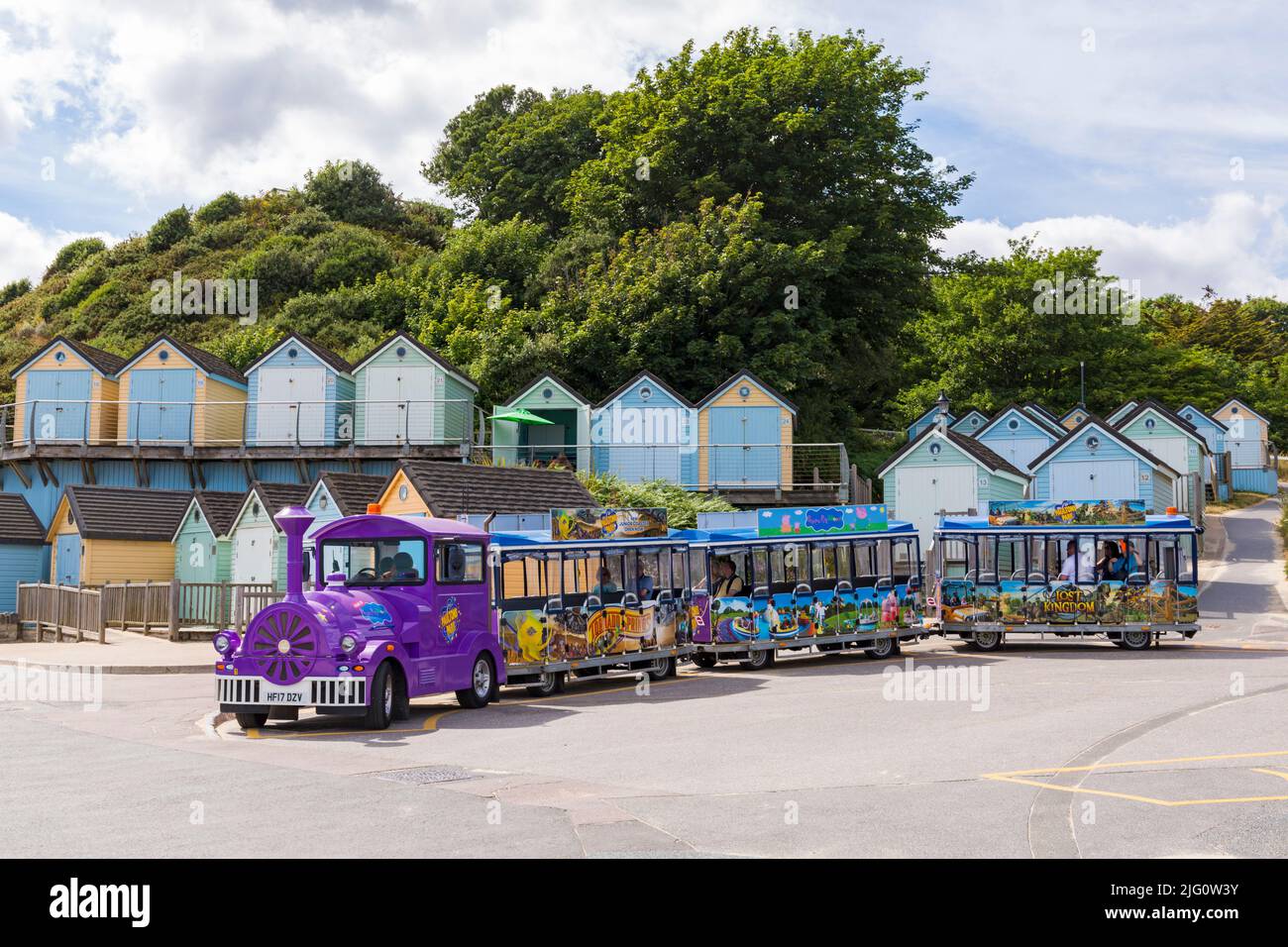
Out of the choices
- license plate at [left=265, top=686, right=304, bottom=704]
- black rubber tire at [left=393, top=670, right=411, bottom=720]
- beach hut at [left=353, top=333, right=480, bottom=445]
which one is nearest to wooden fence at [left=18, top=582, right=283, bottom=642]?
beach hut at [left=353, top=333, right=480, bottom=445]

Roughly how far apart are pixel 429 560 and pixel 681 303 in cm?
3497

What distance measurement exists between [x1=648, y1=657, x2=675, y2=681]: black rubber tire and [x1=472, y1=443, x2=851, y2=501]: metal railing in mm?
20060

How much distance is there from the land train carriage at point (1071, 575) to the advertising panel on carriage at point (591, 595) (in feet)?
26.0

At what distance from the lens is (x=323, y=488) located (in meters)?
34.3

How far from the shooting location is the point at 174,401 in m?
45.2

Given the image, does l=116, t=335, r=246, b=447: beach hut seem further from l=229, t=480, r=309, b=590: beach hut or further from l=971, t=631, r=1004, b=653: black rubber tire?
l=971, t=631, r=1004, b=653: black rubber tire

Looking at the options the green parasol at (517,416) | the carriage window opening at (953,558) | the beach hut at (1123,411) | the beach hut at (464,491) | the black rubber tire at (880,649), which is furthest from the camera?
the beach hut at (1123,411)

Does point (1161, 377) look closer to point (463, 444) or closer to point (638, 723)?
point (463, 444)

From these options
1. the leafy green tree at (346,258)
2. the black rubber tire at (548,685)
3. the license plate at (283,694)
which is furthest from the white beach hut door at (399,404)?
the license plate at (283,694)

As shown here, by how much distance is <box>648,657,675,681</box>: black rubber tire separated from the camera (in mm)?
23594

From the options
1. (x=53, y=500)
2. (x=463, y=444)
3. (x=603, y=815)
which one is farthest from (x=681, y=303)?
(x=603, y=815)

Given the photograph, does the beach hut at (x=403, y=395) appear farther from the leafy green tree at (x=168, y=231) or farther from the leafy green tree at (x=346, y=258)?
the leafy green tree at (x=168, y=231)

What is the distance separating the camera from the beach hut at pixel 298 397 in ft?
147

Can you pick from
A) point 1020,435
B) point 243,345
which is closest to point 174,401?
point 243,345
